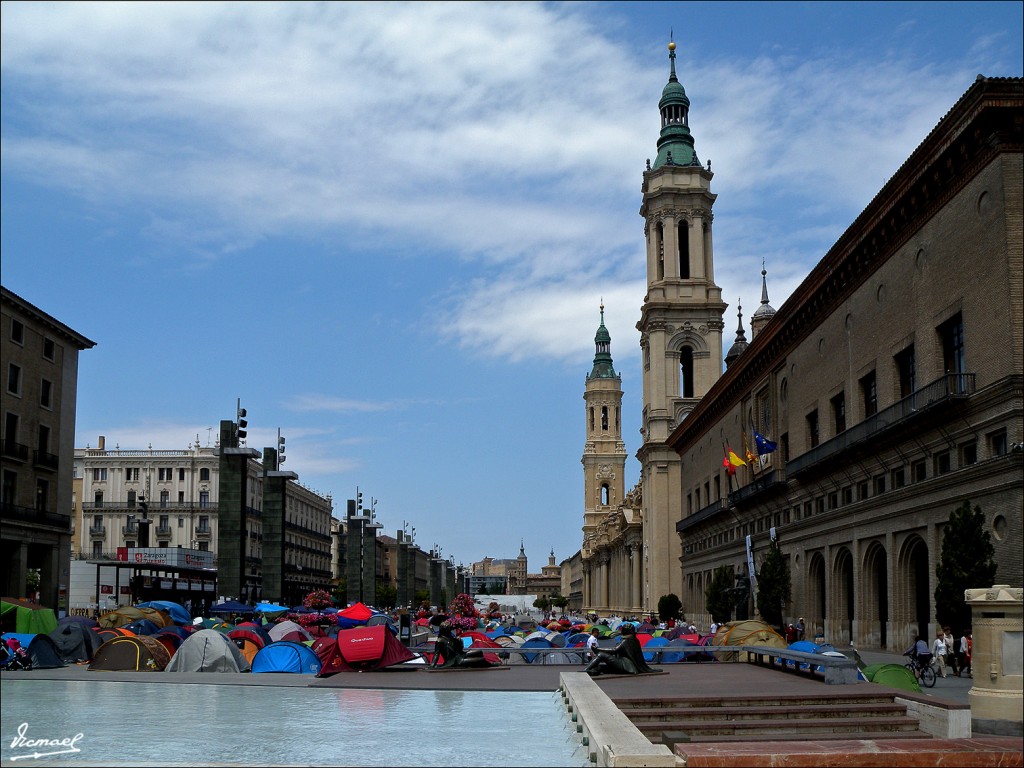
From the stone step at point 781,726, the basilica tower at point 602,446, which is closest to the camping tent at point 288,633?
the stone step at point 781,726

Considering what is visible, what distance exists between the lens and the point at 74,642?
31.8 meters

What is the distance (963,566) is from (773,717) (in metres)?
12.0

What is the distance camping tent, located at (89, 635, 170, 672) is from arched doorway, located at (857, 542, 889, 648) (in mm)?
23812

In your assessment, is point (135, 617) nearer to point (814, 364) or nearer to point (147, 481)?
point (814, 364)

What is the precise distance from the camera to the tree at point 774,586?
169 ft

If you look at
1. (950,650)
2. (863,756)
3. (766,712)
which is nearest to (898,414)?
(950,650)

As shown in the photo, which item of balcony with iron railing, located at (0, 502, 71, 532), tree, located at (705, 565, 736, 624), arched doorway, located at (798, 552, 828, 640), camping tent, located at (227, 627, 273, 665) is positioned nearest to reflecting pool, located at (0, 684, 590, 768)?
camping tent, located at (227, 627, 273, 665)

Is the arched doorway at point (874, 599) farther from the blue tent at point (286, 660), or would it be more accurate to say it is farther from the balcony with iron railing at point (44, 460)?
the balcony with iron railing at point (44, 460)

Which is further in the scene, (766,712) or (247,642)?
(247,642)

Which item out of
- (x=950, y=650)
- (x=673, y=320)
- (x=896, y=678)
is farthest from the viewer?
(x=673, y=320)

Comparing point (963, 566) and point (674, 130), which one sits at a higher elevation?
point (674, 130)

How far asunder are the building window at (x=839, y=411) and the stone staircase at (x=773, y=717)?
25.9 m

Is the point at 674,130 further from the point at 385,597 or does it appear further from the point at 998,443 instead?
the point at 385,597

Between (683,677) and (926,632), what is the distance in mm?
12979
